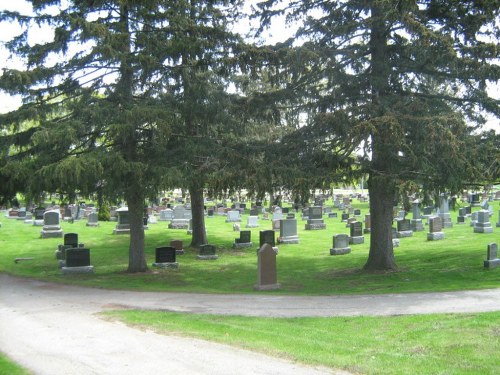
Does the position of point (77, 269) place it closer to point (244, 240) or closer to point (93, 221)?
point (244, 240)

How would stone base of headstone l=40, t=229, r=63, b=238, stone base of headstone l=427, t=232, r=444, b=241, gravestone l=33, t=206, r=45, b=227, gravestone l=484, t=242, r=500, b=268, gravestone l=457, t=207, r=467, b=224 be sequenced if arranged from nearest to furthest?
1. gravestone l=484, t=242, r=500, b=268
2. stone base of headstone l=427, t=232, r=444, b=241
3. stone base of headstone l=40, t=229, r=63, b=238
4. gravestone l=457, t=207, r=467, b=224
5. gravestone l=33, t=206, r=45, b=227

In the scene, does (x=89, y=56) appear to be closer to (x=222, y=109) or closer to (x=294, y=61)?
(x=222, y=109)

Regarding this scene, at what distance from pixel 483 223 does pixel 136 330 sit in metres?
20.6

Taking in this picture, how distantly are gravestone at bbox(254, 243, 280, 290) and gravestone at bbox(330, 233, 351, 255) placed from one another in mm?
7298

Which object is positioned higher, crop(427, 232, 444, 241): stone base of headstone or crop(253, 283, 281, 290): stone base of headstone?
crop(427, 232, 444, 241): stone base of headstone

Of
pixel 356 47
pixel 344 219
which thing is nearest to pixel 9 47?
pixel 356 47

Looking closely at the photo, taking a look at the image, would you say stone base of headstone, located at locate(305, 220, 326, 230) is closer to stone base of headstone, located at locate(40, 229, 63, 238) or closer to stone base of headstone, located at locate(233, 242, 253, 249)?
stone base of headstone, located at locate(233, 242, 253, 249)

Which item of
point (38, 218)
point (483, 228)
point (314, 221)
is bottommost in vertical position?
point (483, 228)

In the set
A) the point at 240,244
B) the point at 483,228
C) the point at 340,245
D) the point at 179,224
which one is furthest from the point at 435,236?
the point at 179,224

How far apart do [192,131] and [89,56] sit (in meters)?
3.99

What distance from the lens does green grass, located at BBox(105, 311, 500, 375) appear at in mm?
6582

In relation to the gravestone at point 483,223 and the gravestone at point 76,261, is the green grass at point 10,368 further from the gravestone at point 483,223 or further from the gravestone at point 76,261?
the gravestone at point 483,223

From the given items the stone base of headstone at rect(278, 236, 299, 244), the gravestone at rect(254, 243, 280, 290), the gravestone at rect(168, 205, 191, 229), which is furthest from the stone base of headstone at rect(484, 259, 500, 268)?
the gravestone at rect(168, 205, 191, 229)

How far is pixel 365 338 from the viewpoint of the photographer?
8039 mm
